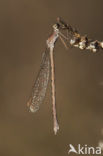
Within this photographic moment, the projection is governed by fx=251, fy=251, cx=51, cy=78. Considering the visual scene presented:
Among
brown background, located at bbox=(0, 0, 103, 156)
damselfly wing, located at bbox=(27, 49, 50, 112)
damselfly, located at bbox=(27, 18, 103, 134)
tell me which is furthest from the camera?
brown background, located at bbox=(0, 0, 103, 156)

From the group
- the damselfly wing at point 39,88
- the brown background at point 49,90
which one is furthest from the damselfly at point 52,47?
the brown background at point 49,90

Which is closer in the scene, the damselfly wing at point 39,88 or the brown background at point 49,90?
the damselfly wing at point 39,88

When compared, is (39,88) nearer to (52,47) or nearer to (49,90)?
(52,47)

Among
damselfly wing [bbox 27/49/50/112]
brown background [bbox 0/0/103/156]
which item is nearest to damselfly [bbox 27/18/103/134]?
damselfly wing [bbox 27/49/50/112]

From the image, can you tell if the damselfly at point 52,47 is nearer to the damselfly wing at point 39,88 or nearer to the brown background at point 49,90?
the damselfly wing at point 39,88

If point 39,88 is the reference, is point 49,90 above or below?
above

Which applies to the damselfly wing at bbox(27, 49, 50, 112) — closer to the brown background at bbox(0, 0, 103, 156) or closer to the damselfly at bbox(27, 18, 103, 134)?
the damselfly at bbox(27, 18, 103, 134)

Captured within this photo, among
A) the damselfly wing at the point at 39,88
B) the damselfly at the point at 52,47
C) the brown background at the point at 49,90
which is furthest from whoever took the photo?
the brown background at the point at 49,90

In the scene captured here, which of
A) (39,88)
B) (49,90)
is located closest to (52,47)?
(39,88)

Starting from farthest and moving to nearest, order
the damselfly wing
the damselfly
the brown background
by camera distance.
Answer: the brown background → the damselfly wing → the damselfly
